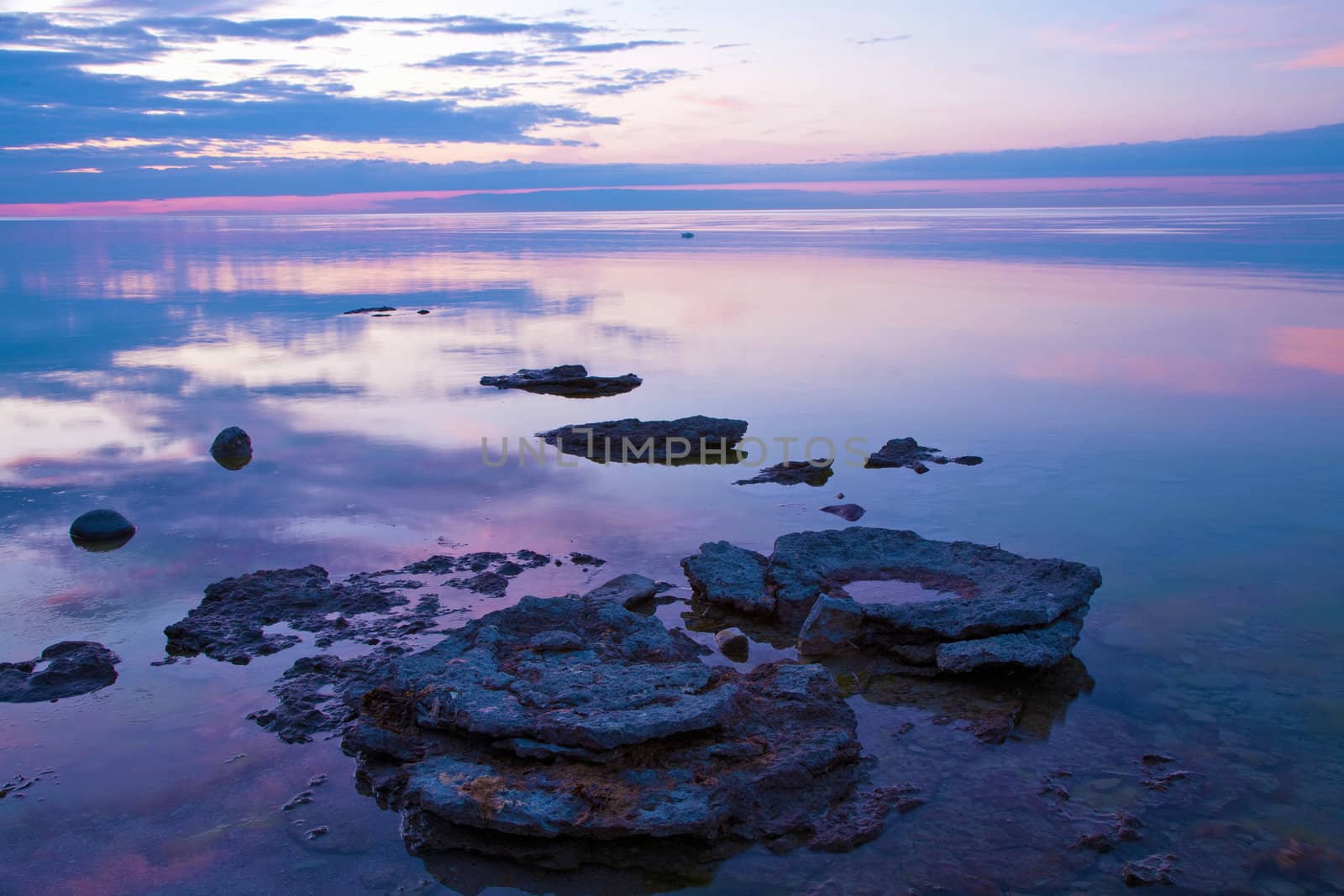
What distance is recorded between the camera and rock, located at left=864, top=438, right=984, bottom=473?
1040cm

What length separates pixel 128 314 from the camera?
2330 cm

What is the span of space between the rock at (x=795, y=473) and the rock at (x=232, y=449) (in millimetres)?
5201

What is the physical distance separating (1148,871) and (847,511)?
4.80 meters

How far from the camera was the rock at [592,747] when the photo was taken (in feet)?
14.5

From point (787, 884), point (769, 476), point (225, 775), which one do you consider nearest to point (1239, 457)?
point (769, 476)

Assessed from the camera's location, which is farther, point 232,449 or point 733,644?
point 232,449

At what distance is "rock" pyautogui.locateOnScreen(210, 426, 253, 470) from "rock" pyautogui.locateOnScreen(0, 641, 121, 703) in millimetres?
4576

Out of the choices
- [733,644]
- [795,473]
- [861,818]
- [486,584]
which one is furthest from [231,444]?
[861,818]

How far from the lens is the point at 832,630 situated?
6.37 m

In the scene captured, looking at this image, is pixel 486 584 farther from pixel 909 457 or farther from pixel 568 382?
pixel 568 382

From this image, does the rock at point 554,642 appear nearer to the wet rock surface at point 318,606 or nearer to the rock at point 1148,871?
the wet rock surface at point 318,606

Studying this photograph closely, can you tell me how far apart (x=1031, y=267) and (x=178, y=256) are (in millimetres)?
37875

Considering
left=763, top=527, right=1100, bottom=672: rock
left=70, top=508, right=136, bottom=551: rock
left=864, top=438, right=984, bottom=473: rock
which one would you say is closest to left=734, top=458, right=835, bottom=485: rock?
left=864, top=438, right=984, bottom=473: rock

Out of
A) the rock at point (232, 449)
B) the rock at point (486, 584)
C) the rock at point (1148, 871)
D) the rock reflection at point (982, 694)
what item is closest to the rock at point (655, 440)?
the rock at point (232, 449)
